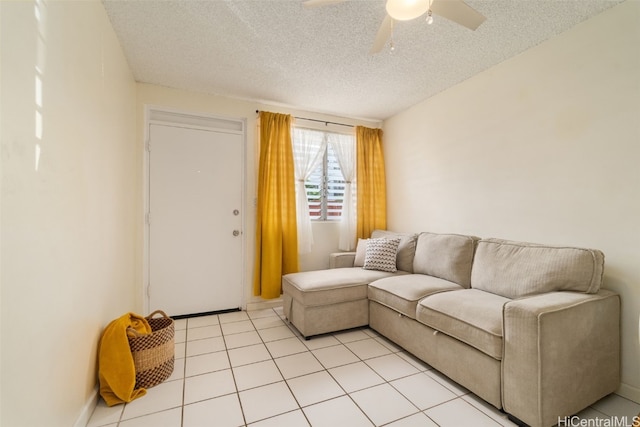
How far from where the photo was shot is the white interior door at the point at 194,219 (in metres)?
3.04

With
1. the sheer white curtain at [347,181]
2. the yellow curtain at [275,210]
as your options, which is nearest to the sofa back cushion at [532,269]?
the sheer white curtain at [347,181]

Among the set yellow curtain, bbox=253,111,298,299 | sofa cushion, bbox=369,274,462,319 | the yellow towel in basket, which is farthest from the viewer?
yellow curtain, bbox=253,111,298,299

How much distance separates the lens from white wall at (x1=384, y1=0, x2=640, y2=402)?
5.95ft

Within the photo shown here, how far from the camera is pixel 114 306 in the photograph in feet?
7.13

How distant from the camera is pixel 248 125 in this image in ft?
11.2

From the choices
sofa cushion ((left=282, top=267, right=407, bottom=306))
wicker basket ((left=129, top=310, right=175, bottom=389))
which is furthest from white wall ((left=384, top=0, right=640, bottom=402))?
wicker basket ((left=129, top=310, right=175, bottom=389))

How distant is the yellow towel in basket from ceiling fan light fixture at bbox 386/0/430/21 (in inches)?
99.4

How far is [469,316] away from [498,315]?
165 millimetres

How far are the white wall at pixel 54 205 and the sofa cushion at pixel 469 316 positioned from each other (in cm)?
215

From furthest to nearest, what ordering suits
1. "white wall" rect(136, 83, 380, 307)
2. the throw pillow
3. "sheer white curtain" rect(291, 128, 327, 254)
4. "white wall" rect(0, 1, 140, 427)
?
"sheer white curtain" rect(291, 128, 327, 254) → the throw pillow → "white wall" rect(136, 83, 380, 307) → "white wall" rect(0, 1, 140, 427)

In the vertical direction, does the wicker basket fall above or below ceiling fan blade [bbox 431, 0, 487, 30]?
below

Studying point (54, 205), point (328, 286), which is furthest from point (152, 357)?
point (328, 286)

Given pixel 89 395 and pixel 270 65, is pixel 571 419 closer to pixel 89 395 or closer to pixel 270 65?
pixel 89 395

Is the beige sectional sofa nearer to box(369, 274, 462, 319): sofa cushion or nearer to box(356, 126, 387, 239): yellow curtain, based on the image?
box(369, 274, 462, 319): sofa cushion
